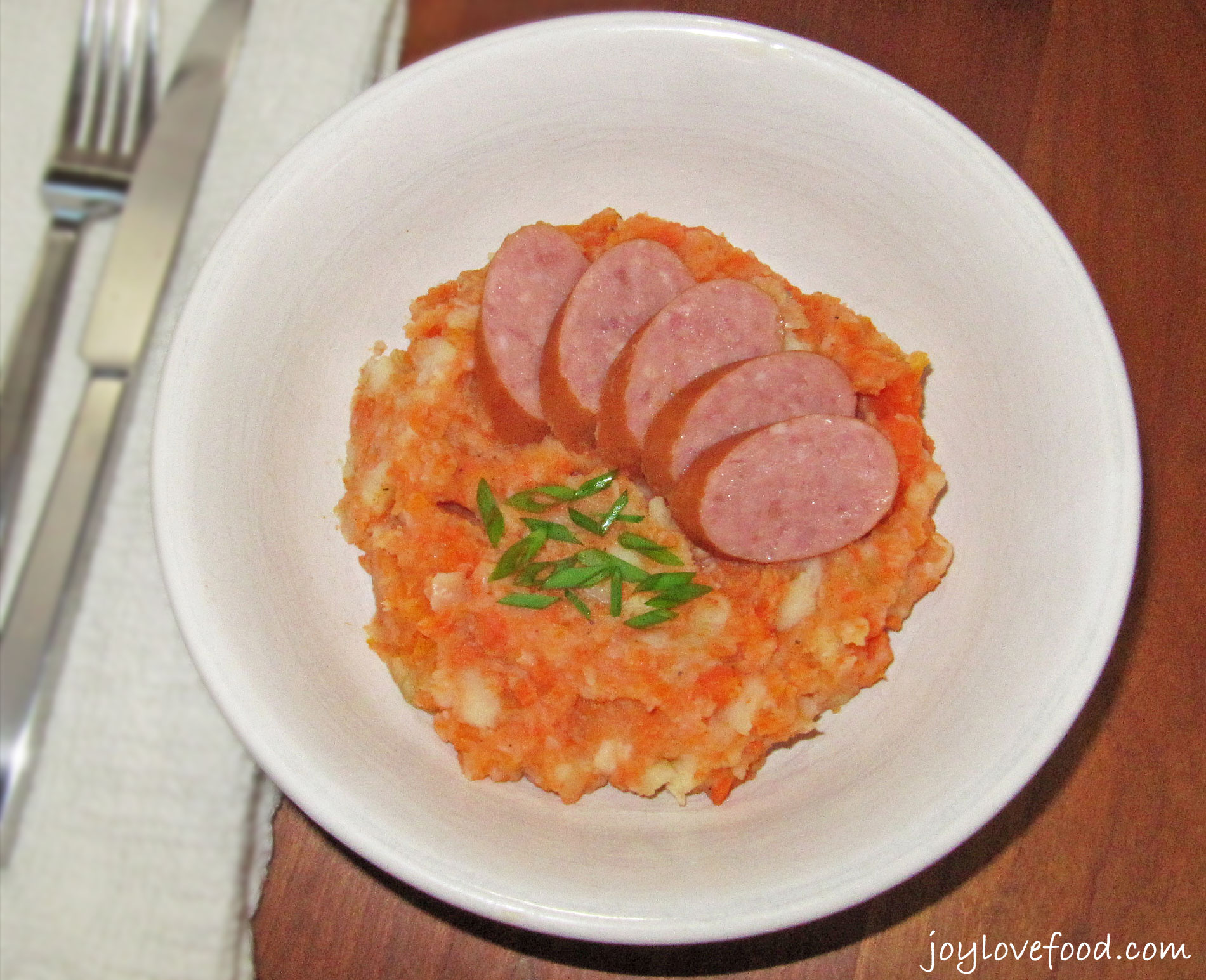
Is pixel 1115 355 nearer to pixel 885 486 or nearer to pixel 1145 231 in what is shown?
pixel 885 486

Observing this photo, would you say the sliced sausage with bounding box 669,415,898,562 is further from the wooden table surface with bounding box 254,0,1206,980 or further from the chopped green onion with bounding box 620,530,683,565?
the wooden table surface with bounding box 254,0,1206,980

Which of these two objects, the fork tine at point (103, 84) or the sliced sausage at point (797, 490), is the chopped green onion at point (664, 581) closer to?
the sliced sausage at point (797, 490)

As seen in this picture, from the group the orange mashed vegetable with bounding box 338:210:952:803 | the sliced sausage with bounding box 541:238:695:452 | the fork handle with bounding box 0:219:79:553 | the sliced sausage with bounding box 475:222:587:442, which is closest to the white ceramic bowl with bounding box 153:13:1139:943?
the orange mashed vegetable with bounding box 338:210:952:803

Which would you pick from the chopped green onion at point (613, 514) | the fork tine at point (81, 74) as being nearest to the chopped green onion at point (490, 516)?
the chopped green onion at point (613, 514)

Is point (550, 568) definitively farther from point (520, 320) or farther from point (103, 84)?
point (103, 84)

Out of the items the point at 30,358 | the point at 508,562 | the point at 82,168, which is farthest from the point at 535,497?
the point at 82,168

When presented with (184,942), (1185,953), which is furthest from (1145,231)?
(184,942)

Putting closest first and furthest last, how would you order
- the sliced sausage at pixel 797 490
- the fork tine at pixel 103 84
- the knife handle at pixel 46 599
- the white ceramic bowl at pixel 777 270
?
1. the white ceramic bowl at pixel 777 270
2. the sliced sausage at pixel 797 490
3. the knife handle at pixel 46 599
4. the fork tine at pixel 103 84
